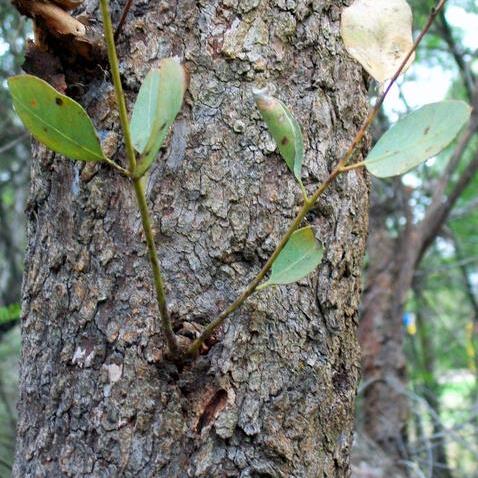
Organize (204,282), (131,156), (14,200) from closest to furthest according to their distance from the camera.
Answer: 1. (131,156)
2. (204,282)
3. (14,200)

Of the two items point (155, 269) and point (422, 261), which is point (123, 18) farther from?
point (422, 261)

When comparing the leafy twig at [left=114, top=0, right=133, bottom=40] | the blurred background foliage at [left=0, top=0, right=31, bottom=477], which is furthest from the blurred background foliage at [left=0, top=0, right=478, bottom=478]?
the leafy twig at [left=114, top=0, right=133, bottom=40]

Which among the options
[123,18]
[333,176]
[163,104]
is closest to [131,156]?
[163,104]

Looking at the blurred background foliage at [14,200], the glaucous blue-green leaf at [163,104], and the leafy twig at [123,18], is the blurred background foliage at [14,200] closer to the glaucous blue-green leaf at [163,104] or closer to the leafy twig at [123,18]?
the leafy twig at [123,18]

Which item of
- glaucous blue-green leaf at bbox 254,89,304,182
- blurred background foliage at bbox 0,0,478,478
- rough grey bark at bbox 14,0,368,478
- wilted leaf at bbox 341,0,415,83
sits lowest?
blurred background foliage at bbox 0,0,478,478

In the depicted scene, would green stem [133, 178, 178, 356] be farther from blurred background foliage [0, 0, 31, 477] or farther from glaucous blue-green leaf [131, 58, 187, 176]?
blurred background foliage [0, 0, 31, 477]
